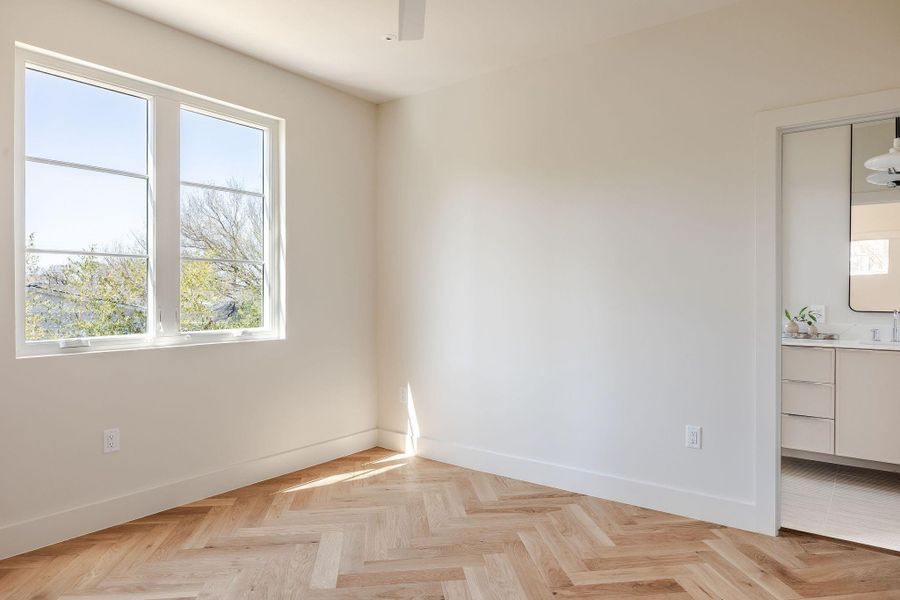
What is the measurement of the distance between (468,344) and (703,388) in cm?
150

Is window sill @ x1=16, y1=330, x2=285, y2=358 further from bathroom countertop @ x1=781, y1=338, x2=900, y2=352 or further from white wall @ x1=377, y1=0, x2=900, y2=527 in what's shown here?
bathroom countertop @ x1=781, y1=338, x2=900, y2=352

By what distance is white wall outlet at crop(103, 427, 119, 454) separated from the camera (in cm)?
274

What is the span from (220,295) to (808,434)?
157 inches

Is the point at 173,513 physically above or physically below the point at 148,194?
below

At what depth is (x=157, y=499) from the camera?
295 centimetres

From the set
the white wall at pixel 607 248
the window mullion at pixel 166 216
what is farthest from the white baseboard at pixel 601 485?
the window mullion at pixel 166 216

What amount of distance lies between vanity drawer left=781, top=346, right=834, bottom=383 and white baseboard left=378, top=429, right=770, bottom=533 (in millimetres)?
1461

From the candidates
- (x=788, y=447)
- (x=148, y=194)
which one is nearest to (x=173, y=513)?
(x=148, y=194)

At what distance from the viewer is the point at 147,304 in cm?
300

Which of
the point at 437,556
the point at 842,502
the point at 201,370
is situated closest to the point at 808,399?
the point at 842,502

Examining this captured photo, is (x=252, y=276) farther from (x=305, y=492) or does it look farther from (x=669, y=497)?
(x=669, y=497)

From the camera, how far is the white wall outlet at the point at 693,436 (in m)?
2.87

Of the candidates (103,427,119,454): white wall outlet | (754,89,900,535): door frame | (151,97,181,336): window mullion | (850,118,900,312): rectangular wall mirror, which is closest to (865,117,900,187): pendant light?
(850,118,900,312): rectangular wall mirror

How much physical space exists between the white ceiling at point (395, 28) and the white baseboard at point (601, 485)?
2469mm
